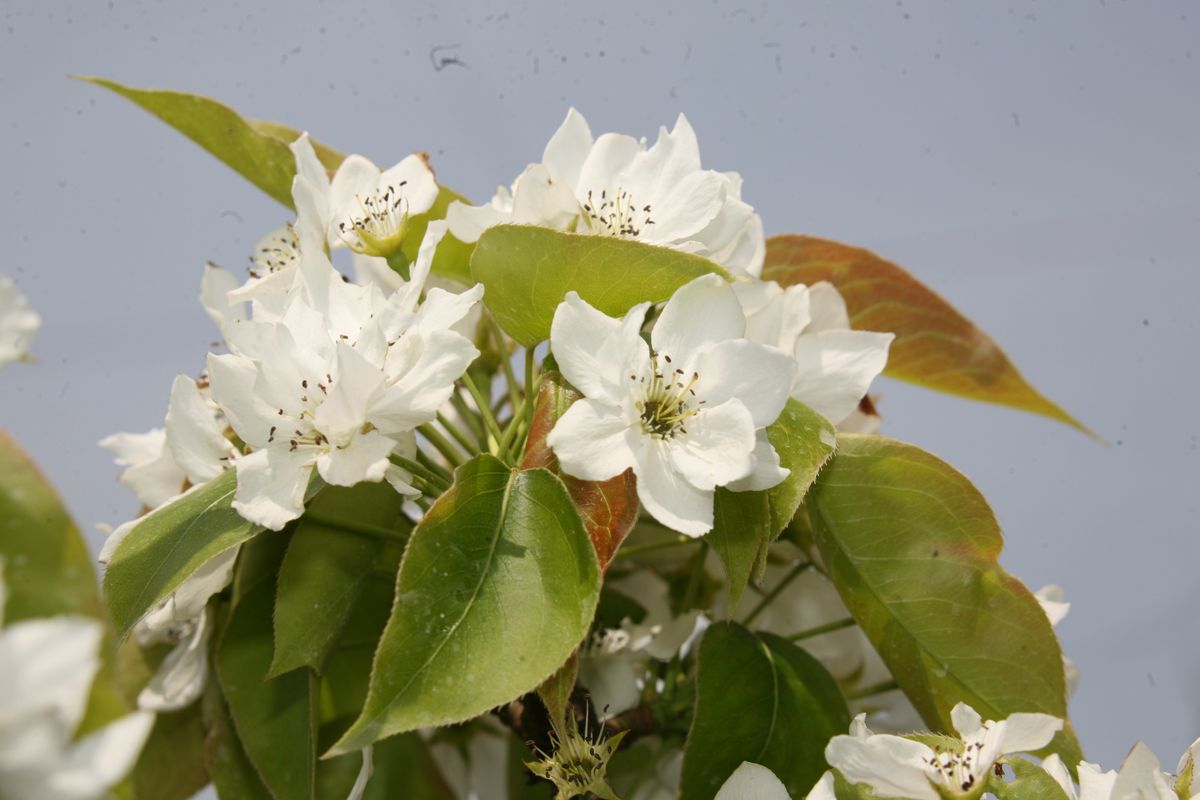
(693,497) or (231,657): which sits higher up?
(693,497)

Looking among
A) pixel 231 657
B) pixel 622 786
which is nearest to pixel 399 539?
pixel 231 657

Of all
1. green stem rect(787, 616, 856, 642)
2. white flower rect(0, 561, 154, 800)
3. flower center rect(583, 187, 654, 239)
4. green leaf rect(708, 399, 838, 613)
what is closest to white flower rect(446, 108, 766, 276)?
flower center rect(583, 187, 654, 239)

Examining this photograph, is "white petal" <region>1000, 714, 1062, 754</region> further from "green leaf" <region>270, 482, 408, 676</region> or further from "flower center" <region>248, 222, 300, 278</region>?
"flower center" <region>248, 222, 300, 278</region>

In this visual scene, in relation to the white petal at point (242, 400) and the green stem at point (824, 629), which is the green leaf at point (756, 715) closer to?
the green stem at point (824, 629)

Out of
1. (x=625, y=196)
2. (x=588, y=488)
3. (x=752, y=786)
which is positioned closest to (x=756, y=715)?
(x=752, y=786)

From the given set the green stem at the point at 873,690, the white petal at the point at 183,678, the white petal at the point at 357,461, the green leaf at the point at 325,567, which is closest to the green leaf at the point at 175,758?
the white petal at the point at 183,678

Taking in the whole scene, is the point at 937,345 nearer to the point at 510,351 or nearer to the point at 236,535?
the point at 510,351
